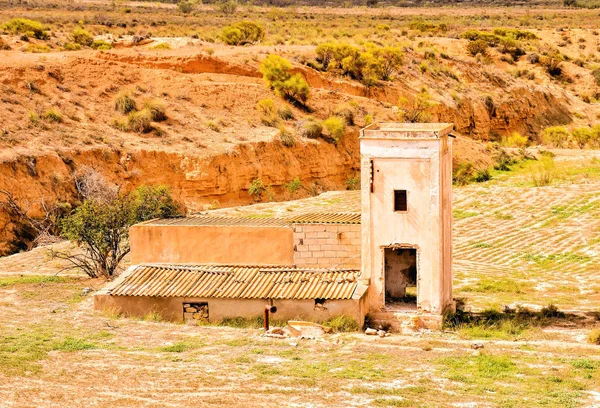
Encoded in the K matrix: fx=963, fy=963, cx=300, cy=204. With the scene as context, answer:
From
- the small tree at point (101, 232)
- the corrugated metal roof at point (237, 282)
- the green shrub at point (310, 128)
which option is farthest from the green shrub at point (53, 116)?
the corrugated metal roof at point (237, 282)

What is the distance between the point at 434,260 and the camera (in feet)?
62.8

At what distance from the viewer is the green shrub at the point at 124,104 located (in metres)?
36.5

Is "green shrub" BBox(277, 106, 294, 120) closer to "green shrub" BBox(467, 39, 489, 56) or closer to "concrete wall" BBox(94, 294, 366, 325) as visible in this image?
"concrete wall" BBox(94, 294, 366, 325)

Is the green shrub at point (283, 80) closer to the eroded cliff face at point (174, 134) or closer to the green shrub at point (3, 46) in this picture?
the eroded cliff face at point (174, 134)

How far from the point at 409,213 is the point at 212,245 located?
445 centimetres

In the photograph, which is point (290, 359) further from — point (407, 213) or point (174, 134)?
point (174, 134)

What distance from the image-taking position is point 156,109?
3638cm

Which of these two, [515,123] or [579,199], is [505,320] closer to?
[579,199]

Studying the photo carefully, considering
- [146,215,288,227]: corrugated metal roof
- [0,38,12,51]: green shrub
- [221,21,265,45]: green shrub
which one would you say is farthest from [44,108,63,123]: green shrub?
[221,21,265,45]: green shrub

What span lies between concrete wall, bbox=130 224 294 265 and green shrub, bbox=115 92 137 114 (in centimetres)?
1612

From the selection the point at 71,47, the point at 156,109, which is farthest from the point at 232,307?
the point at 71,47

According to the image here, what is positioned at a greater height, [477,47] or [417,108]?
[477,47]

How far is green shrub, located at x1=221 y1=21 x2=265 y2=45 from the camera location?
51.9 m

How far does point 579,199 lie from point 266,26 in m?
37.1
